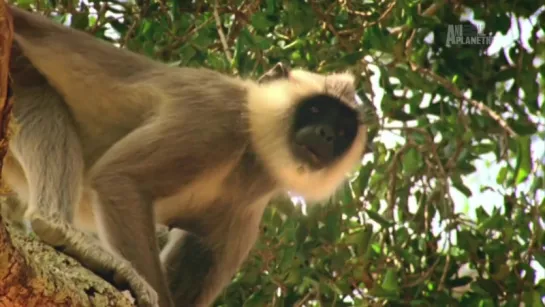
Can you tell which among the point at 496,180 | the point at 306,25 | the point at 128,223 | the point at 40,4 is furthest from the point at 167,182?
the point at 496,180

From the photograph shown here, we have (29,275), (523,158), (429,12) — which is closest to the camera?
(29,275)

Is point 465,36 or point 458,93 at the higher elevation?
point 465,36

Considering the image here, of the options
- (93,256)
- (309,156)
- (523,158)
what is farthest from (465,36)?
(93,256)

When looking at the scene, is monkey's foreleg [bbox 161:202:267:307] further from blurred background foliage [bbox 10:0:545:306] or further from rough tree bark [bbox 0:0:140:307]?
rough tree bark [bbox 0:0:140:307]

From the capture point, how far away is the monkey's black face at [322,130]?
395 centimetres

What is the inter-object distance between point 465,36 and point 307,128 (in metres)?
0.82

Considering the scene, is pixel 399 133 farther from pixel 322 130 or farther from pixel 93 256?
pixel 93 256

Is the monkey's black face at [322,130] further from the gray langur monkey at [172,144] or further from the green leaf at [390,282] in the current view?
the green leaf at [390,282]

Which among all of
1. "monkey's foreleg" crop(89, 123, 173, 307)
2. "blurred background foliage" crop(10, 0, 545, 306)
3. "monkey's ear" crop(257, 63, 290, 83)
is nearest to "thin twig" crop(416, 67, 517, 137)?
"blurred background foliage" crop(10, 0, 545, 306)

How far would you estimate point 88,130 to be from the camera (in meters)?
3.89

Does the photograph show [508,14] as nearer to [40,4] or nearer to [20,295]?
[40,4]

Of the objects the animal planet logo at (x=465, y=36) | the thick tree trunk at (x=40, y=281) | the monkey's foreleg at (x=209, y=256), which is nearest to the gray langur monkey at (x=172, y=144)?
the monkey's foreleg at (x=209, y=256)

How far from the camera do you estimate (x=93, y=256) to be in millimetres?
3023

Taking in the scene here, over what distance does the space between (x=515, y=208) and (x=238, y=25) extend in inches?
57.7
